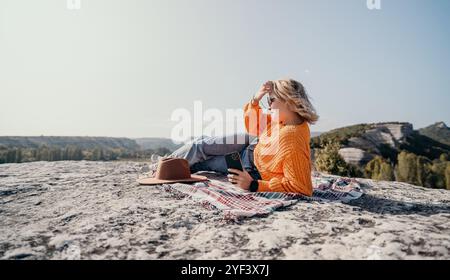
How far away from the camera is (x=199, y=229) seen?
2.01m

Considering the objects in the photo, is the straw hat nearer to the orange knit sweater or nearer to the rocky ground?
the rocky ground

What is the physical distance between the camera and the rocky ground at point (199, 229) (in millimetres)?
1596

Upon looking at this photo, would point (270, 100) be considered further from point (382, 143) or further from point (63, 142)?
point (63, 142)

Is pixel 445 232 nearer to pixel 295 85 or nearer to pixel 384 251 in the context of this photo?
pixel 384 251

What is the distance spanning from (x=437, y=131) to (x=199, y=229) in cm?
17901

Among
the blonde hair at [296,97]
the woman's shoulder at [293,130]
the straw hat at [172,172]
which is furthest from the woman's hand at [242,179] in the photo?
the blonde hair at [296,97]

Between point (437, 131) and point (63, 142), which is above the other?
point (437, 131)

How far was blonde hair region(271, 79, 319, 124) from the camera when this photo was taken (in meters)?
3.25

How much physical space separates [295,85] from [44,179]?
151 inches

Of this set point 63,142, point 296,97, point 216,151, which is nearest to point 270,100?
point 296,97

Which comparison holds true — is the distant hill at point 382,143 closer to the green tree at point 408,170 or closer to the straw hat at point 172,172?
the green tree at point 408,170

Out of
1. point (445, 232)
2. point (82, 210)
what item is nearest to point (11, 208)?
point (82, 210)

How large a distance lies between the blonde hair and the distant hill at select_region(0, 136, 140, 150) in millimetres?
150094

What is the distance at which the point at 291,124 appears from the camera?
3.29 m
